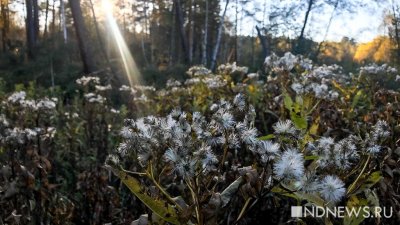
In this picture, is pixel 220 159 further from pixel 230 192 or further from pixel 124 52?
pixel 124 52

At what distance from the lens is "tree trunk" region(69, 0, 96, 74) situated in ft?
47.7

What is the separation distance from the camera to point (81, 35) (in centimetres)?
1492

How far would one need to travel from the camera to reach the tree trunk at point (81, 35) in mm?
14531

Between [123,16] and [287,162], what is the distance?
43390 mm

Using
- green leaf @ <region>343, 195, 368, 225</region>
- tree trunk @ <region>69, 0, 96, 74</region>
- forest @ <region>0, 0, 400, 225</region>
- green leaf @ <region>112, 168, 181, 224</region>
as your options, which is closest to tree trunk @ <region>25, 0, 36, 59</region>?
tree trunk @ <region>69, 0, 96, 74</region>

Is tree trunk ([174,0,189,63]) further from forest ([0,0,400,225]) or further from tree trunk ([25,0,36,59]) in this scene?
forest ([0,0,400,225])

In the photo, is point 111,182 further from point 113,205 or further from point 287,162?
point 287,162

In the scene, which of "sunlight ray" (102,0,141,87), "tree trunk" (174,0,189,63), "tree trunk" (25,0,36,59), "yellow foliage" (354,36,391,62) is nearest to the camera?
"sunlight ray" (102,0,141,87)

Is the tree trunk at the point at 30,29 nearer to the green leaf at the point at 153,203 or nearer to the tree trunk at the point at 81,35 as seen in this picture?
the tree trunk at the point at 81,35

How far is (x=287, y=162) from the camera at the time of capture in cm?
121

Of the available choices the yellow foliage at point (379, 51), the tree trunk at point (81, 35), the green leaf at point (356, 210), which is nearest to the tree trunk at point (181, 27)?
the tree trunk at point (81, 35)

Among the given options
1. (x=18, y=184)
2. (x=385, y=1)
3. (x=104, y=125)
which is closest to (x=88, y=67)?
(x=104, y=125)

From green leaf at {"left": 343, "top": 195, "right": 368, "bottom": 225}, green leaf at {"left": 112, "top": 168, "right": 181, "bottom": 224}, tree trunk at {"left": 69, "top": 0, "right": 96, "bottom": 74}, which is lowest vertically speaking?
green leaf at {"left": 343, "top": 195, "right": 368, "bottom": 225}

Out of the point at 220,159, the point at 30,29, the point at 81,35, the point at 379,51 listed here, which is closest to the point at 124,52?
the point at 30,29
